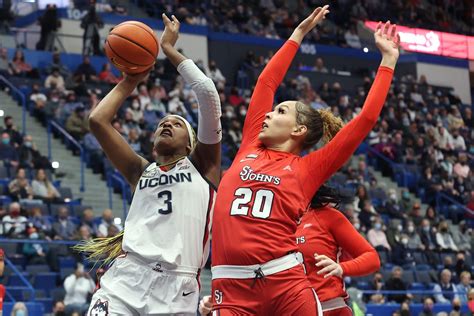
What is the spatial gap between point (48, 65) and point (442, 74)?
15938 millimetres

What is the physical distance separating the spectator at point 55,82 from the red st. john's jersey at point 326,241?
13806 mm

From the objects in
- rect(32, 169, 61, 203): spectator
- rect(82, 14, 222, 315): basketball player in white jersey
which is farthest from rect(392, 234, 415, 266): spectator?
rect(82, 14, 222, 315): basketball player in white jersey

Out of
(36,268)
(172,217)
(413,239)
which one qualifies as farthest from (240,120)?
(172,217)

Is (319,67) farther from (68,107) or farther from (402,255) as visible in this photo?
(68,107)

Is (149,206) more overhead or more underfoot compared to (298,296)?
more overhead

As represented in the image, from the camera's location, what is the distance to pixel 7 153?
1680 cm

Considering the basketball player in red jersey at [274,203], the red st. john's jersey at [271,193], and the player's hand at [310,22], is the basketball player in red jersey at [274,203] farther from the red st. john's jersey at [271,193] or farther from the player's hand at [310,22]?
the player's hand at [310,22]

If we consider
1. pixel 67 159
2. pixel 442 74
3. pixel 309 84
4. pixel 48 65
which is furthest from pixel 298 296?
pixel 442 74

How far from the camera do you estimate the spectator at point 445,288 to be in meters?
18.4

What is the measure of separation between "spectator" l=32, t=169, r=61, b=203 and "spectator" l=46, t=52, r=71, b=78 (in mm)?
4622

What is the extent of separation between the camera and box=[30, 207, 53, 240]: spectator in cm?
1494

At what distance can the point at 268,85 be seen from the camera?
5.90 metres

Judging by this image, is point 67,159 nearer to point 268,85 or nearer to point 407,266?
point 407,266

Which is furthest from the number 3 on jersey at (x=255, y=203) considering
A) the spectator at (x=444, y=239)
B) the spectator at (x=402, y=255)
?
the spectator at (x=444, y=239)
